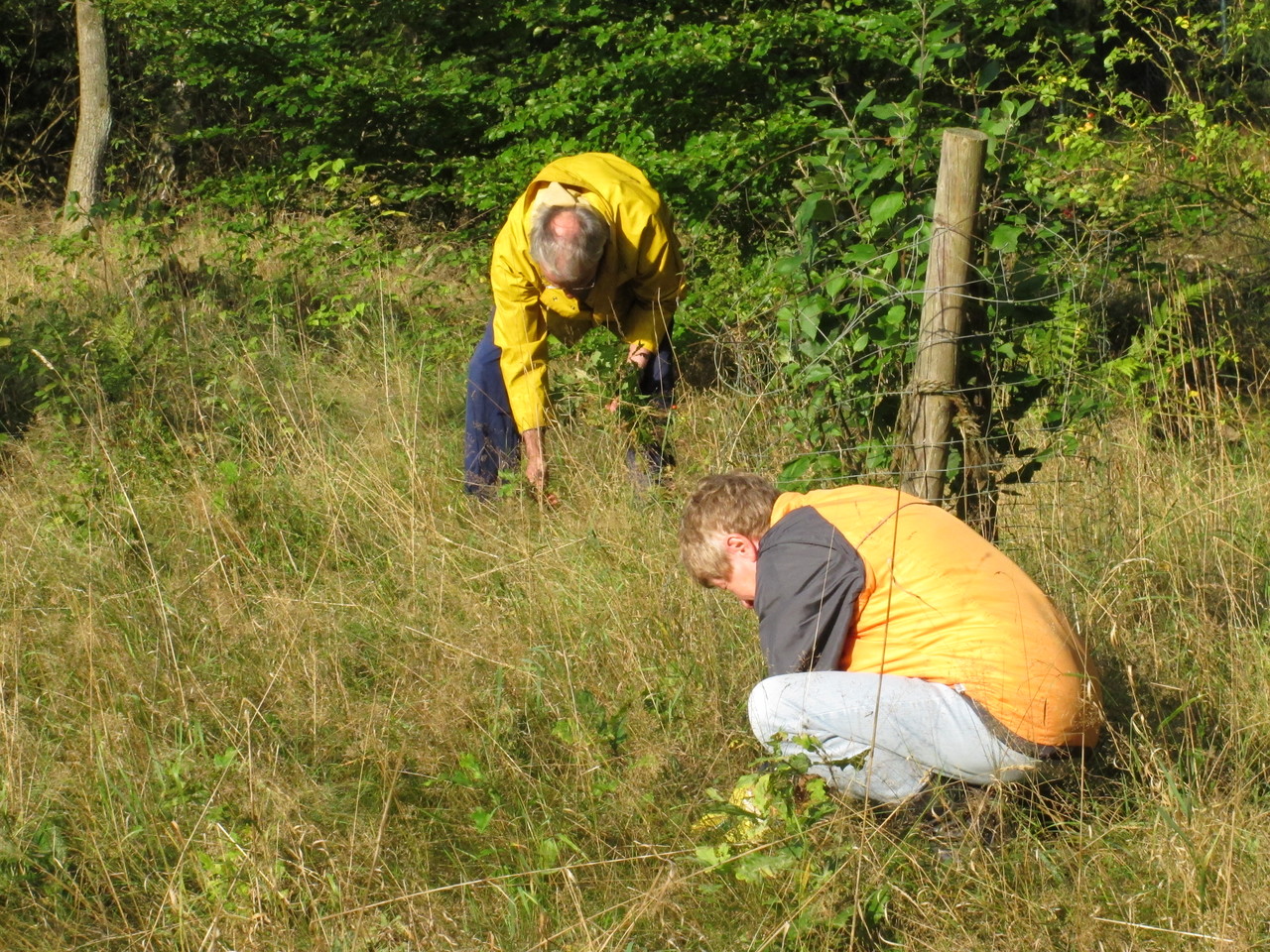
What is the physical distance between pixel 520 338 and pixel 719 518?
1.82 m

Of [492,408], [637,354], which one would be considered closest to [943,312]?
[637,354]

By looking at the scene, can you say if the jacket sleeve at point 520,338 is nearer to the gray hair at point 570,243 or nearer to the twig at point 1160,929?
the gray hair at point 570,243

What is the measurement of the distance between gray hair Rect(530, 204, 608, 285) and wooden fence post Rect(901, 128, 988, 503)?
1.27 meters

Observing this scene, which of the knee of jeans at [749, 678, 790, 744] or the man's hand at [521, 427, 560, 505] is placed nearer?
the knee of jeans at [749, 678, 790, 744]

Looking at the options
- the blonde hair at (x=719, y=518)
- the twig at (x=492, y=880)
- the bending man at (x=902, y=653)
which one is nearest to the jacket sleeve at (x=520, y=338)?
the blonde hair at (x=719, y=518)

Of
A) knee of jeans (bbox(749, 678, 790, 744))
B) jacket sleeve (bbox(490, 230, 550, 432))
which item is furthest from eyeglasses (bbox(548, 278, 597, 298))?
knee of jeans (bbox(749, 678, 790, 744))

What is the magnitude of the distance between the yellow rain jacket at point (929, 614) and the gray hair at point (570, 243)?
1.67m

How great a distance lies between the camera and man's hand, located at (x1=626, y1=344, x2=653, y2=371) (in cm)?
486

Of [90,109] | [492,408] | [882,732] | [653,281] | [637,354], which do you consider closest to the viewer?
[882,732]

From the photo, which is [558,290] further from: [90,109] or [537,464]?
[90,109]

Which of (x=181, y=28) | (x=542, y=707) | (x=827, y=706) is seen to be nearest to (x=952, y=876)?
(x=827, y=706)

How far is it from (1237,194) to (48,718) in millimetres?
5784

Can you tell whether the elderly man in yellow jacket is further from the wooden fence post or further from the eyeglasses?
the wooden fence post

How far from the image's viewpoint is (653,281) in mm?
4758
